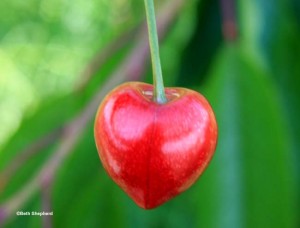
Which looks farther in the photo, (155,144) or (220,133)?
(220,133)

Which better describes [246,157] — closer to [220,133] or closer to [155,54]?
[220,133]

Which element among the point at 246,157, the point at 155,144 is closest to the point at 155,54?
the point at 155,144

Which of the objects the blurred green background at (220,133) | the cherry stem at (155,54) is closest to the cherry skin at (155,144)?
the cherry stem at (155,54)

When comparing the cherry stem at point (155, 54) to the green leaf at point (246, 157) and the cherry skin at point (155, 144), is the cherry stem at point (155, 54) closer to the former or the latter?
the cherry skin at point (155, 144)

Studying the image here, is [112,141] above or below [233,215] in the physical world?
above

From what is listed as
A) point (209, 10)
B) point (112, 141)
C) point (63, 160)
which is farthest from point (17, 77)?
point (112, 141)

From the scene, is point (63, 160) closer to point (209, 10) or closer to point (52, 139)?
point (52, 139)
